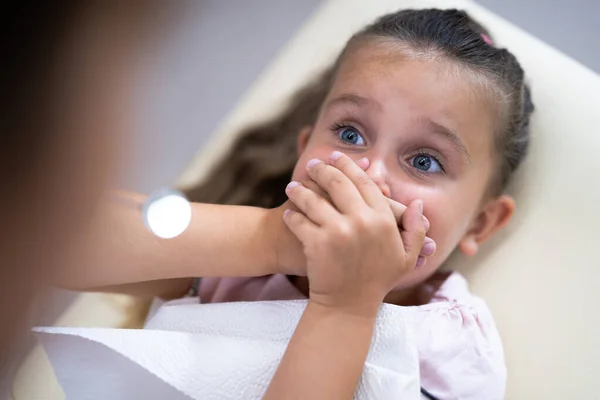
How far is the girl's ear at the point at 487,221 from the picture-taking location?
817 millimetres

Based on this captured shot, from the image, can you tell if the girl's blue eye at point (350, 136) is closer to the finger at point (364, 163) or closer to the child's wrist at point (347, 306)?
the finger at point (364, 163)

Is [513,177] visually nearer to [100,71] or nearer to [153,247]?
[153,247]

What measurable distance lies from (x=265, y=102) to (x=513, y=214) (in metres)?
0.48

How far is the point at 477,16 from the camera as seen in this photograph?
0.97 m

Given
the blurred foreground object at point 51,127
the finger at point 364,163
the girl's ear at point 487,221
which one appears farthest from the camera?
the girl's ear at point 487,221

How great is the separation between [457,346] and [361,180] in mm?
259

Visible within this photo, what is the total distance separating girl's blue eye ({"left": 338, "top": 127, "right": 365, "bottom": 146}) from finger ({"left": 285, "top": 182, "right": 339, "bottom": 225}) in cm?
12

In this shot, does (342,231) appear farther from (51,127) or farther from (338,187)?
(51,127)

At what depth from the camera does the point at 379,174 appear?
2.20 feet

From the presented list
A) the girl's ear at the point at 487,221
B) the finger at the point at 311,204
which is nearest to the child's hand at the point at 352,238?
the finger at the point at 311,204

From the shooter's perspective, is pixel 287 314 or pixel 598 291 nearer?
pixel 287 314

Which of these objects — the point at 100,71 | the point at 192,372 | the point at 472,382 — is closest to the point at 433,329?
the point at 472,382

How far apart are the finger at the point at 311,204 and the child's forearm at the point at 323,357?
97 millimetres

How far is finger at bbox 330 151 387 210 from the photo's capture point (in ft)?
1.99
